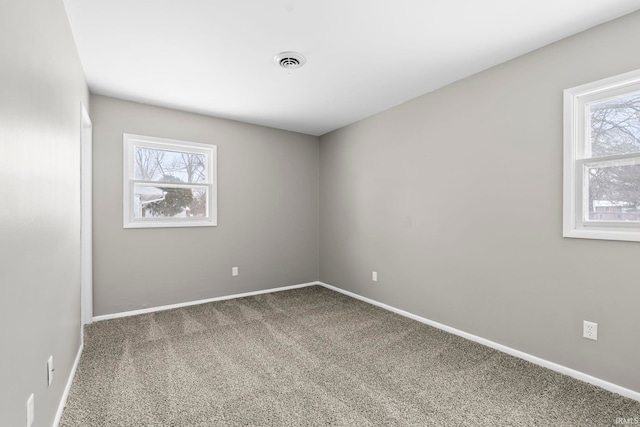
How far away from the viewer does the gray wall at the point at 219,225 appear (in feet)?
11.0

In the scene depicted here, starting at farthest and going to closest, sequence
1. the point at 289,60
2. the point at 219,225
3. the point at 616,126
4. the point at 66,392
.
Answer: the point at 219,225 → the point at 289,60 → the point at 616,126 → the point at 66,392

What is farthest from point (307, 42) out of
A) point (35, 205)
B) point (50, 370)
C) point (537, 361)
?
point (537, 361)

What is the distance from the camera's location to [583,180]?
7.20 ft

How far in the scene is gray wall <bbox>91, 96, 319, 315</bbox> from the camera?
11.0 ft

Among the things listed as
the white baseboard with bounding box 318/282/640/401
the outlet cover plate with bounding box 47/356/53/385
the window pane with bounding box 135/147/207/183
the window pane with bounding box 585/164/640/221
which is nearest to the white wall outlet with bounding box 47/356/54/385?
the outlet cover plate with bounding box 47/356/53/385

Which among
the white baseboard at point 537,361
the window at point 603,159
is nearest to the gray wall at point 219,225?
the white baseboard at point 537,361

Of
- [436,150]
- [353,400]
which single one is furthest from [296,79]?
[353,400]

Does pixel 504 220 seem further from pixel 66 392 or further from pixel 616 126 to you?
pixel 66 392

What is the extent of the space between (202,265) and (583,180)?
3.88m

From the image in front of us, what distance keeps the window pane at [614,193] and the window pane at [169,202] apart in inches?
151

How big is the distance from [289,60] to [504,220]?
2219mm

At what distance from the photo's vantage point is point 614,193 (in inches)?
82.6

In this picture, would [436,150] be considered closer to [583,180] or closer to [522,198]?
[522,198]

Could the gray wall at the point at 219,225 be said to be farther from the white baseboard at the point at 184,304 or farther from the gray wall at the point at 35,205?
the gray wall at the point at 35,205
